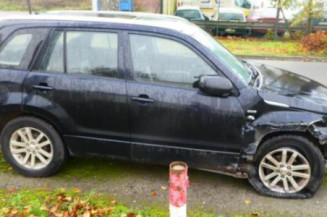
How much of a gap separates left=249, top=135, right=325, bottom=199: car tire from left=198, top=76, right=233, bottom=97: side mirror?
0.68 metres

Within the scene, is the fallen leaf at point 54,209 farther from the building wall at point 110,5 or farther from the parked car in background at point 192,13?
the parked car in background at point 192,13

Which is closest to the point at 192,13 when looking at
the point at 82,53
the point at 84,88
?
the point at 82,53

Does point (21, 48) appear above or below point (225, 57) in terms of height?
above

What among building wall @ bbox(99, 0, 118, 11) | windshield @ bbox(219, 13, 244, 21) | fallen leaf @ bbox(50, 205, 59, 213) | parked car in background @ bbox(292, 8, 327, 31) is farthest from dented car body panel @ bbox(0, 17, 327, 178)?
windshield @ bbox(219, 13, 244, 21)

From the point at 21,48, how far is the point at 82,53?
2.28ft

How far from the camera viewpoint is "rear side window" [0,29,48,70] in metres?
3.91

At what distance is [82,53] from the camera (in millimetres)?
3875

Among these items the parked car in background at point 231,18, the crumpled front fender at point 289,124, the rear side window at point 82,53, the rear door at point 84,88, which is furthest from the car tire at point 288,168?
the parked car in background at point 231,18

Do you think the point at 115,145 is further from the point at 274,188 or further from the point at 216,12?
the point at 216,12

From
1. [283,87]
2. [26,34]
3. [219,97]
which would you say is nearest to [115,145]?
[219,97]

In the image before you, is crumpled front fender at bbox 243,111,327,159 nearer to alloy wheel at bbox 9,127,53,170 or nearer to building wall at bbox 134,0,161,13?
alloy wheel at bbox 9,127,53,170

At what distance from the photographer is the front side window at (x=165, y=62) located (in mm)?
3715

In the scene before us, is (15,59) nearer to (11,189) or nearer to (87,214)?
(11,189)

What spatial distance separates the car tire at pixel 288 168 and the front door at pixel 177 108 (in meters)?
0.31
